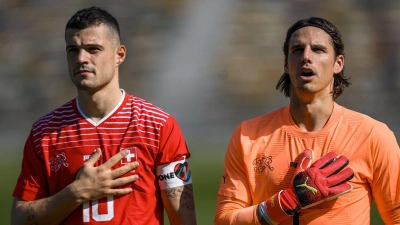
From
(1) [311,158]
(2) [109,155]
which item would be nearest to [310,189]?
(1) [311,158]

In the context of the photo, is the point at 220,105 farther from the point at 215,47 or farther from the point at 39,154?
the point at 39,154

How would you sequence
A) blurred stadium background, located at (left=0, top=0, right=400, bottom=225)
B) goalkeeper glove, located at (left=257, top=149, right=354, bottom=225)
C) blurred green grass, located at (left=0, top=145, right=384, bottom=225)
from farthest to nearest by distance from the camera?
blurred stadium background, located at (left=0, top=0, right=400, bottom=225) < blurred green grass, located at (left=0, top=145, right=384, bottom=225) < goalkeeper glove, located at (left=257, top=149, right=354, bottom=225)

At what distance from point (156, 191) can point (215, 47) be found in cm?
471

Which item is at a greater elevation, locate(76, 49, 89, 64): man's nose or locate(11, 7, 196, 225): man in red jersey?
locate(76, 49, 89, 64): man's nose

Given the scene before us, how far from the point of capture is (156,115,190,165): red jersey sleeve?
3758mm

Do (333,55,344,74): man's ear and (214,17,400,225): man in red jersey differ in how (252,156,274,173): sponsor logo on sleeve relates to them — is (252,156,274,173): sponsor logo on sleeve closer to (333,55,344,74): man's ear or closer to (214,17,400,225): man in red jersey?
(214,17,400,225): man in red jersey

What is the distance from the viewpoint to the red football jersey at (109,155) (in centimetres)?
370

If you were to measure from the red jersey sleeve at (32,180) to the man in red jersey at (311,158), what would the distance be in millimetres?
905

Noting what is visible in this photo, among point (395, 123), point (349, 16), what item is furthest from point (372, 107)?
point (349, 16)

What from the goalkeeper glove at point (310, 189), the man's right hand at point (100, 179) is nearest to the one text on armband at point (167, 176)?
the man's right hand at point (100, 179)

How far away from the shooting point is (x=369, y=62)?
839cm

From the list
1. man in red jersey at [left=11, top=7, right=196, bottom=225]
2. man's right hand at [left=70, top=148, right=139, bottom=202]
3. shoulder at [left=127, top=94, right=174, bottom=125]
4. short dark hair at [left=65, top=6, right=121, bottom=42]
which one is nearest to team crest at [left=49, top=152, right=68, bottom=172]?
man in red jersey at [left=11, top=7, right=196, bottom=225]

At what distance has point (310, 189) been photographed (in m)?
3.46

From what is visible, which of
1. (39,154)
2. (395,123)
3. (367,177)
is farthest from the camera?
(395,123)
